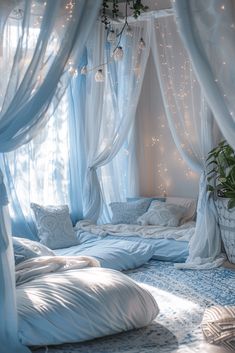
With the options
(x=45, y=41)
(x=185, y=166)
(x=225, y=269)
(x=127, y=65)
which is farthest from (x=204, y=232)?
(x=45, y=41)

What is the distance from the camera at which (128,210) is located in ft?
19.0

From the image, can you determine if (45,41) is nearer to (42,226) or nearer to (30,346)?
(30,346)

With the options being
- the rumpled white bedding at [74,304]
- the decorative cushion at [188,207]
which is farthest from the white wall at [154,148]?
the rumpled white bedding at [74,304]

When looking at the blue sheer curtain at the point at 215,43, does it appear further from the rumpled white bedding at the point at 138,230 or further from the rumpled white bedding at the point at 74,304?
the rumpled white bedding at the point at 138,230

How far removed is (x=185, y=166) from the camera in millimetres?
6059

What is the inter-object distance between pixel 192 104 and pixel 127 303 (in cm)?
227

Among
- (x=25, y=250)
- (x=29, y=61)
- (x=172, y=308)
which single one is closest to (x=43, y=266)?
(x=25, y=250)

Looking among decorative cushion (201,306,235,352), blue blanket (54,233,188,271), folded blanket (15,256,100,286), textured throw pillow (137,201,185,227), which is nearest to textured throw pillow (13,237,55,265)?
folded blanket (15,256,100,286)

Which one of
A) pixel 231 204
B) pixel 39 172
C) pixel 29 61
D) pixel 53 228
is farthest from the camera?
pixel 39 172

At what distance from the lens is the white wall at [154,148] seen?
20.3ft

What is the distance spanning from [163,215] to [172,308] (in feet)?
6.69

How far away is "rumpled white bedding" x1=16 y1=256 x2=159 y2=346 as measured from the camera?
281cm

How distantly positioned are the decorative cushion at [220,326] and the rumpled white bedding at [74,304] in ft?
1.11

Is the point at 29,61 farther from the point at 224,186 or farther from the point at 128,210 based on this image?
the point at 128,210
